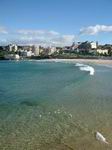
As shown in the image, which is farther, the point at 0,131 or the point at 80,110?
the point at 80,110

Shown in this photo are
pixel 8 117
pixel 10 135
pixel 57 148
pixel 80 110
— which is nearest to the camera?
pixel 57 148

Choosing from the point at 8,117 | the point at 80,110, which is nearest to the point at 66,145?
the point at 8,117

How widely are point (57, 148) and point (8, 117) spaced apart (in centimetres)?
634

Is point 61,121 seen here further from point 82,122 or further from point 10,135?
point 10,135

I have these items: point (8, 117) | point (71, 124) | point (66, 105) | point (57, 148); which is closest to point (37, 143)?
point (57, 148)

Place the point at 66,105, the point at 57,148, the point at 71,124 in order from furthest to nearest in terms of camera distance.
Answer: the point at 66,105, the point at 71,124, the point at 57,148

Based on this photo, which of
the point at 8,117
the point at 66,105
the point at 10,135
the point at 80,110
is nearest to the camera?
the point at 10,135

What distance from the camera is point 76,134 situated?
15.8 meters

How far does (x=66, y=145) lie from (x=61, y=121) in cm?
463

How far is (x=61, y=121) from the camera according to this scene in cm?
1862

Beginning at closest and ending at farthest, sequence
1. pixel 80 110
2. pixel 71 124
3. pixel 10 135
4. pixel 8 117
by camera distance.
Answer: pixel 10 135
pixel 71 124
pixel 8 117
pixel 80 110

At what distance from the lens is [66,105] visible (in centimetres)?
2373

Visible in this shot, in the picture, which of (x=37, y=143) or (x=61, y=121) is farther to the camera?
(x=61, y=121)

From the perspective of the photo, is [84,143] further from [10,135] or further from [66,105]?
[66,105]
